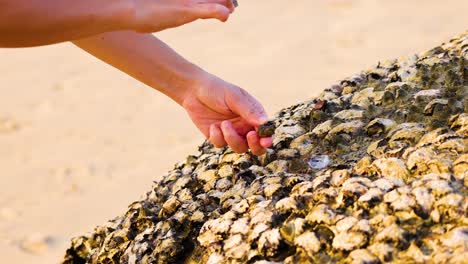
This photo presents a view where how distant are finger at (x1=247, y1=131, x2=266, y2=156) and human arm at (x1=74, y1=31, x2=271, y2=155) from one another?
45 millimetres

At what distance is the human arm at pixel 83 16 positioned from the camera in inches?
47.3

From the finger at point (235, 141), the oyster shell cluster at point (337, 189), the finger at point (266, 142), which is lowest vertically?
the oyster shell cluster at point (337, 189)

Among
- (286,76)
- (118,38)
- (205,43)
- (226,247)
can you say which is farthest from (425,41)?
(226,247)

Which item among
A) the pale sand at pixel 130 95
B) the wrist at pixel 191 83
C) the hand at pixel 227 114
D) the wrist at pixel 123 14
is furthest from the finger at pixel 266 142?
the pale sand at pixel 130 95

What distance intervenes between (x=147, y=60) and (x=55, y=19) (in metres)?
0.60

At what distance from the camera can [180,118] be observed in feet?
15.4

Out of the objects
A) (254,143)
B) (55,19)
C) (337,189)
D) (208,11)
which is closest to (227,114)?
(254,143)

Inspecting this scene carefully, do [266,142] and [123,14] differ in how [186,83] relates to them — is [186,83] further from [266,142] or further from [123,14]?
[123,14]

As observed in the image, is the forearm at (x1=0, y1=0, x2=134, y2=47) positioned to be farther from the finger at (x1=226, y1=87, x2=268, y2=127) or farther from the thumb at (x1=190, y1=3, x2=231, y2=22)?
the finger at (x1=226, y1=87, x2=268, y2=127)

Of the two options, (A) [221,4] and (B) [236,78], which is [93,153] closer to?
(B) [236,78]

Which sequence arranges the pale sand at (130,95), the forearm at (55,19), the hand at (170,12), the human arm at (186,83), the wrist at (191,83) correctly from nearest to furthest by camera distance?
the forearm at (55,19) < the hand at (170,12) < the human arm at (186,83) < the wrist at (191,83) < the pale sand at (130,95)

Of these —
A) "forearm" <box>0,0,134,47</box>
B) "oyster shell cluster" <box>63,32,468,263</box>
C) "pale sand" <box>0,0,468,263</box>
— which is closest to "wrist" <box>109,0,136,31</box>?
"forearm" <box>0,0,134,47</box>

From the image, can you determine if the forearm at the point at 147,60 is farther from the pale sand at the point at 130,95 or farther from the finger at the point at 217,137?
the pale sand at the point at 130,95

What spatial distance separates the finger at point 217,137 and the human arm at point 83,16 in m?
0.35
